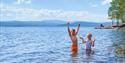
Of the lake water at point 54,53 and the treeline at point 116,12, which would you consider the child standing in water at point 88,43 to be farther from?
the treeline at point 116,12

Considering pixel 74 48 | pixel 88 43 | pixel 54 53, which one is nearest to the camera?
pixel 88 43

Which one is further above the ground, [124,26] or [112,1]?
[112,1]

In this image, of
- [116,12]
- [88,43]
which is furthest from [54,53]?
[116,12]

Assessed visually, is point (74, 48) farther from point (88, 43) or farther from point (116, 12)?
point (116, 12)

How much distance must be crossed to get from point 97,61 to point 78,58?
2.27 m

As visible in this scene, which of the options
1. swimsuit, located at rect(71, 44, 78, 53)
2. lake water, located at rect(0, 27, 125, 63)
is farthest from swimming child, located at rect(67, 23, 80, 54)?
lake water, located at rect(0, 27, 125, 63)

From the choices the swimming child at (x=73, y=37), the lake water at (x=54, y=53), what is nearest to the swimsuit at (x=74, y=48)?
the swimming child at (x=73, y=37)

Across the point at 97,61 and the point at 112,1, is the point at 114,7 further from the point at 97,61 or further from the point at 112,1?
the point at 97,61

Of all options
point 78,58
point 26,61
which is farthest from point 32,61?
point 78,58

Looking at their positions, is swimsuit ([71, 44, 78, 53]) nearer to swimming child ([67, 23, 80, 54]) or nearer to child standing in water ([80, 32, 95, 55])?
swimming child ([67, 23, 80, 54])

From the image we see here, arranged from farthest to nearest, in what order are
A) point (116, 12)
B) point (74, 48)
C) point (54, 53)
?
point (116, 12) < point (54, 53) < point (74, 48)

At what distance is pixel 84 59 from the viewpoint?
102ft

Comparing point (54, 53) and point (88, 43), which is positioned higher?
point (88, 43)

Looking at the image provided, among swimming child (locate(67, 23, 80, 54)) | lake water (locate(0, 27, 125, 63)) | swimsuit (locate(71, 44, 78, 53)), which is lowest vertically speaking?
lake water (locate(0, 27, 125, 63))
